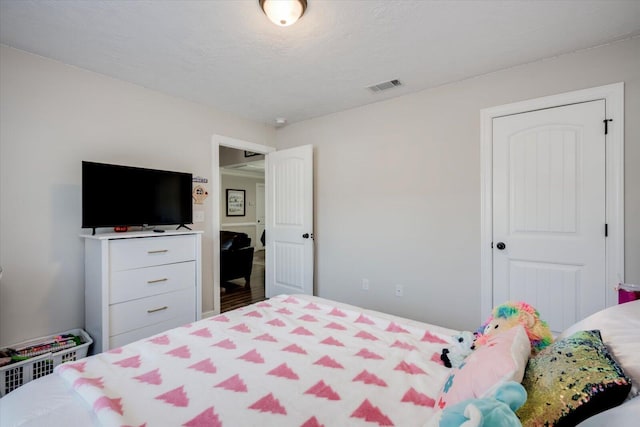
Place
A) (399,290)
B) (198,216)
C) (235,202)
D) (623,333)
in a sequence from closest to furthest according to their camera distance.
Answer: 1. (623,333)
2. (399,290)
3. (198,216)
4. (235,202)

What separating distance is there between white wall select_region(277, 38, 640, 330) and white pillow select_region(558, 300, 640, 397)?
149cm

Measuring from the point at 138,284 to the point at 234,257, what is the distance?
94.6 inches

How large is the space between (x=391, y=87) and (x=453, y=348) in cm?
243

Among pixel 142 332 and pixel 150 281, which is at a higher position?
pixel 150 281

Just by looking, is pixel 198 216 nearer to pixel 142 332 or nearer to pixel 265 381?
pixel 142 332

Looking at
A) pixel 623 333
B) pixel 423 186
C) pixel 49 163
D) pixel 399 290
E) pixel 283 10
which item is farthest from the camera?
pixel 399 290

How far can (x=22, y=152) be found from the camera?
7.02ft

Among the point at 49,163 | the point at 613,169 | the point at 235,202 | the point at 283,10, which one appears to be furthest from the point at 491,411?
the point at 235,202

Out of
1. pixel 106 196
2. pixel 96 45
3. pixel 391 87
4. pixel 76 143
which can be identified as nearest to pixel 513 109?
pixel 391 87

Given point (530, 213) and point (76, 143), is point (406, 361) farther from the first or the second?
point (76, 143)

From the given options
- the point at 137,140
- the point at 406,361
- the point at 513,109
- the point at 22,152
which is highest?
the point at 513,109

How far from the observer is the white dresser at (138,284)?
7.00ft

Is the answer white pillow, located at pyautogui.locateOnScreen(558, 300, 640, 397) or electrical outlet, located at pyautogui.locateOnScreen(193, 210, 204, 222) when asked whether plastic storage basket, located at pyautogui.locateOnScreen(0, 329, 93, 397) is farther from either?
white pillow, located at pyautogui.locateOnScreen(558, 300, 640, 397)

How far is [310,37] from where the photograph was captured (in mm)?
1979
